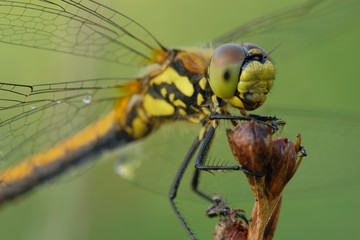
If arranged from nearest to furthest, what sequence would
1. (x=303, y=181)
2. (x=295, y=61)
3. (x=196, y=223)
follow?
1. (x=303, y=181)
2. (x=196, y=223)
3. (x=295, y=61)

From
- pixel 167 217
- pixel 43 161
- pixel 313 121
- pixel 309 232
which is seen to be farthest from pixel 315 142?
pixel 43 161

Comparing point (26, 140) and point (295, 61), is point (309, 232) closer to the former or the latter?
point (295, 61)

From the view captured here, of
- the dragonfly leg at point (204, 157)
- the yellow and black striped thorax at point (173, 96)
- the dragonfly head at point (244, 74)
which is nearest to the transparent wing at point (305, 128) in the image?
the yellow and black striped thorax at point (173, 96)

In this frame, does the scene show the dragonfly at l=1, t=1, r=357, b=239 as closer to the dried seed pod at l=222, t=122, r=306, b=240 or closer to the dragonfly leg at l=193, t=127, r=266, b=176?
the dragonfly leg at l=193, t=127, r=266, b=176

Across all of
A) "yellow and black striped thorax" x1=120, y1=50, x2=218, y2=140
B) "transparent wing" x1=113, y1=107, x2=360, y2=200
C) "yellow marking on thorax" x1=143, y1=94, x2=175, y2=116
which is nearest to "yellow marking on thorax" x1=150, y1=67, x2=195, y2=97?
"yellow and black striped thorax" x1=120, y1=50, x2=218, y2=140

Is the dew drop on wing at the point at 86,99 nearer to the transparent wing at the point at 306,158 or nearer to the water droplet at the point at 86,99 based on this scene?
the water droplet at the point at 86,99
